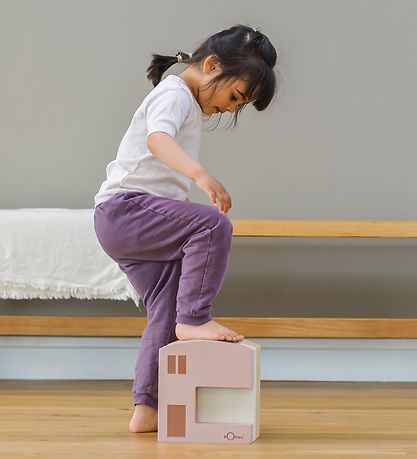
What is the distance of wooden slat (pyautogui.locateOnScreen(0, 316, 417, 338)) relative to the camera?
2.51 meters

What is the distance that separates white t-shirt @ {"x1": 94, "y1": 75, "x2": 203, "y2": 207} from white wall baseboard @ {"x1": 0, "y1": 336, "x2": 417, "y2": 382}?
86cm

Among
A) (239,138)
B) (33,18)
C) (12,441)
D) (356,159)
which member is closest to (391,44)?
(356,159)

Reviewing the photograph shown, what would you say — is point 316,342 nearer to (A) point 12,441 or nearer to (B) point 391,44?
(B) point 391,44

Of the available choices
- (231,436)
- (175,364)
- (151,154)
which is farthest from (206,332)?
(151,154)

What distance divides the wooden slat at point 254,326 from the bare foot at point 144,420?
2.41 feet

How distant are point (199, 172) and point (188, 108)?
0.22 m

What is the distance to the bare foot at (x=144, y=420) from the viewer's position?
1777 mm

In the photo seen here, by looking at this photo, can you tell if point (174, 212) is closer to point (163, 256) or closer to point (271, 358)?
point (163, 256)

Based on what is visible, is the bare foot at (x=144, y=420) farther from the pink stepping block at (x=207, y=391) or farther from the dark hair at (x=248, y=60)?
the dark hair at (x=248, y=60)

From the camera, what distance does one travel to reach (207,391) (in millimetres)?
1710

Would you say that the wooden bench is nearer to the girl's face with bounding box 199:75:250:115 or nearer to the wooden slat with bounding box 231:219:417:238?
the wooden slat with bounding box 231:219:417:238

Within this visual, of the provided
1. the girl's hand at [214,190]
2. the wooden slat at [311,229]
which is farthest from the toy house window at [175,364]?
the wooden slat at [311,229]

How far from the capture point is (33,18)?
2902 mm

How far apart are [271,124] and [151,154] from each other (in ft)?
3.69
